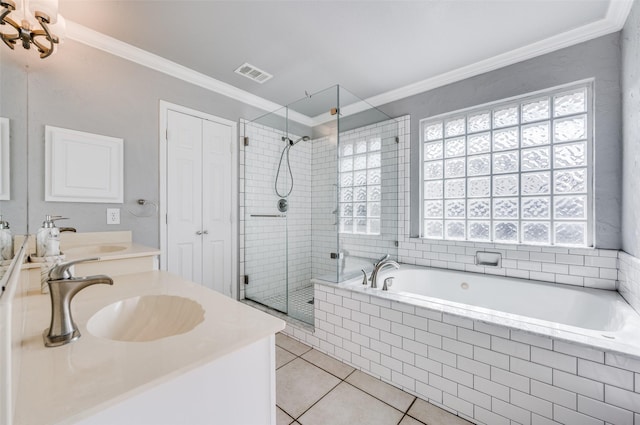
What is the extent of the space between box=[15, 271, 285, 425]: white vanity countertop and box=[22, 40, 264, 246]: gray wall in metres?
1.27

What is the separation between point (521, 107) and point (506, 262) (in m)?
1.37

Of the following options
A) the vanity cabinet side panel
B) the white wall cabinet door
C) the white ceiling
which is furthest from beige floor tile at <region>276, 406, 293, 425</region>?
the white ceiling

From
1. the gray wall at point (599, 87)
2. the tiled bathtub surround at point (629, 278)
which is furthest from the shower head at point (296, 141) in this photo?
the tiled bathtub surround at point (629, 278)

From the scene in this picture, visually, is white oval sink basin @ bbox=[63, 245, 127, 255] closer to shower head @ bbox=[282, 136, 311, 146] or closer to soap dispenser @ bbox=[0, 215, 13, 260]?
soap dispenser @ bbox=[0, 215, 13, 260]

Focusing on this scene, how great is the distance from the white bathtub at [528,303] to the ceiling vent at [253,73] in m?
2.13

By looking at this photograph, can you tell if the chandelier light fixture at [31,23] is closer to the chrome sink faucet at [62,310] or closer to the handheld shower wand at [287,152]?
the chrome sink faucet at [62,310]

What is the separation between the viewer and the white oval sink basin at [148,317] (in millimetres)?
979

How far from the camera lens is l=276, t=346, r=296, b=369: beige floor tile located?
1.95 meters

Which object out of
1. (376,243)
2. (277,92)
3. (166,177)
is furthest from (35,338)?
(277,92)

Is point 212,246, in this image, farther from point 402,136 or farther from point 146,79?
point 402,136

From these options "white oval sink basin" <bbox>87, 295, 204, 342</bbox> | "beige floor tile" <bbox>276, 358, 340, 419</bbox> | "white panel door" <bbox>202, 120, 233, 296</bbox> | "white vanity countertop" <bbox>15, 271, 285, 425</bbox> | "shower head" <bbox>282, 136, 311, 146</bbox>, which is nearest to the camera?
"white vanity countertop" <bbox>15, 271, 285, 425</bbox>

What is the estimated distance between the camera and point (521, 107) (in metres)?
2.34

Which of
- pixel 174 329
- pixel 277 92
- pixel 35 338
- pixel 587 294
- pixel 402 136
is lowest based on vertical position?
pixel 587 294

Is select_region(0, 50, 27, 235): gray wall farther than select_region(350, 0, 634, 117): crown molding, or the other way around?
select_region(350, 0, 634, 117): crown molding
